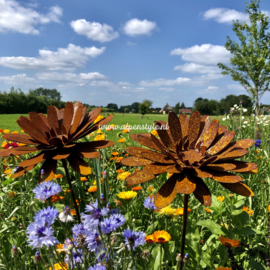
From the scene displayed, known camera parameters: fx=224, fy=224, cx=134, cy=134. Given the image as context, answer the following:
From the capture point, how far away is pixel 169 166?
76 centimetres

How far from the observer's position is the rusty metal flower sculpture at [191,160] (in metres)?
0.72

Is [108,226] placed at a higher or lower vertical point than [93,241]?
higher

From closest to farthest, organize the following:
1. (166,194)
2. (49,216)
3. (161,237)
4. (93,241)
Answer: (166,194)
(49,216)
(93,241)
(161,237)

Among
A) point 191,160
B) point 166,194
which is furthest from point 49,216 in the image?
point 191,160

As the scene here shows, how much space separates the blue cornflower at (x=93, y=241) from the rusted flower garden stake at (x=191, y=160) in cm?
37

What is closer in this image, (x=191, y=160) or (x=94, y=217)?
(x=191, y=160)

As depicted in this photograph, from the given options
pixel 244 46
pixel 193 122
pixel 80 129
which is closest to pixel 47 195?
pixel 80 129

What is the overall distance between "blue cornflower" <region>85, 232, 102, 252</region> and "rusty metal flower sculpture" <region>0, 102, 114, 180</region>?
0.97 feet

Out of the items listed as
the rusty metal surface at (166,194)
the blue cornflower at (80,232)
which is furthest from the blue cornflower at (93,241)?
the rusty metal surface at (166,194)

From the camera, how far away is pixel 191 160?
2.52 feet

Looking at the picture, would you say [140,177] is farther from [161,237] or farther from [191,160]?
[161,237]

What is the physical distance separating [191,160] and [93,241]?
22.5 inches

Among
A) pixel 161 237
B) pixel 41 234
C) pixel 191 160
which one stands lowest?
pixel 161 237

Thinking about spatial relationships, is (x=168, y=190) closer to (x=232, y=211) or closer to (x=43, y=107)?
(x=232, y=211)
